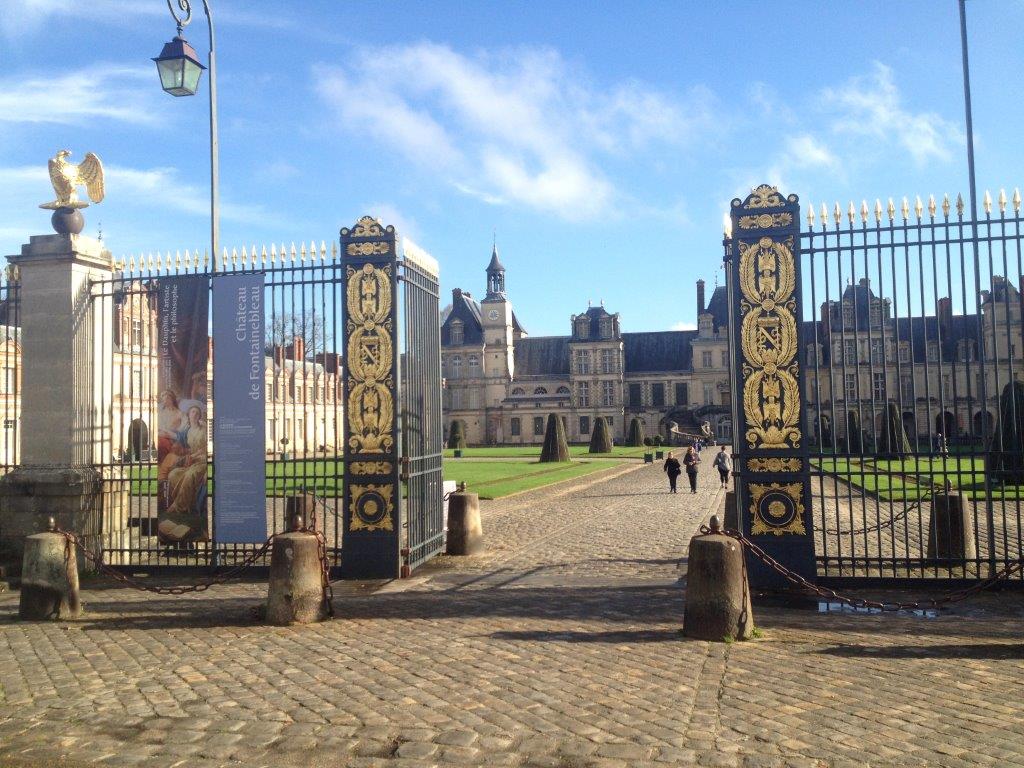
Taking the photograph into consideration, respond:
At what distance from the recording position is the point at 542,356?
8238cm

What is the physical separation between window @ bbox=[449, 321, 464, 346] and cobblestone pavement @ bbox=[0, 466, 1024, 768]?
240 feet

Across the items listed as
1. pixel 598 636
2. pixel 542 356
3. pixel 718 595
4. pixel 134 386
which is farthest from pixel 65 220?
pixel 542 356

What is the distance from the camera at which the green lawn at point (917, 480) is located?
26.0 feet

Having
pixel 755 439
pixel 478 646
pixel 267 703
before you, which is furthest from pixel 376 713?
pixel 755 439

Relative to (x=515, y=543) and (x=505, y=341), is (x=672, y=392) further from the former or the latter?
(x=515, y=543)

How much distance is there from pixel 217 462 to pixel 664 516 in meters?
9.23

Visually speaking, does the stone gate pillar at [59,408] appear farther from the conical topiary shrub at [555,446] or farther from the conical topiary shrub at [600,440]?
the conical topiary shrub at [600,440]

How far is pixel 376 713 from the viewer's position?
4.80m

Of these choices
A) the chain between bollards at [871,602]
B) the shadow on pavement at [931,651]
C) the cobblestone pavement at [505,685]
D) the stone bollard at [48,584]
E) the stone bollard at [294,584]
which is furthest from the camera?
the stone bollard at [48,584]

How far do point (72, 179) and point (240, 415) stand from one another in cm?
339

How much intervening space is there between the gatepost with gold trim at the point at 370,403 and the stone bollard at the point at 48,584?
268cm

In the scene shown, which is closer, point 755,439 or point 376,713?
point 376,713

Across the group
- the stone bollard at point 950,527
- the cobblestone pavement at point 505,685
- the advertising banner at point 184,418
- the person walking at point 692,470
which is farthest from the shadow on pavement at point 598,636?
the person walking at point 692,470

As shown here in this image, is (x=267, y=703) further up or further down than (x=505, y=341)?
further down
